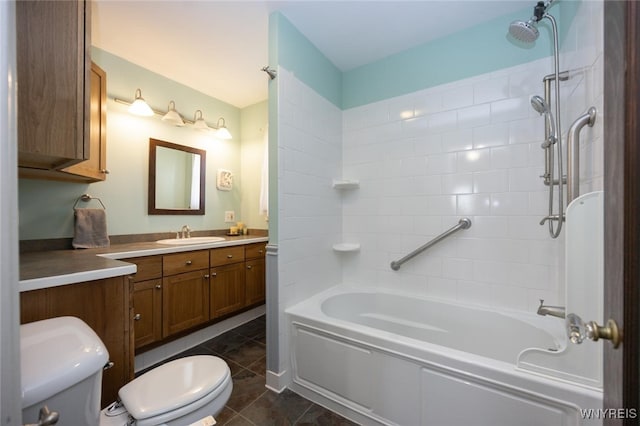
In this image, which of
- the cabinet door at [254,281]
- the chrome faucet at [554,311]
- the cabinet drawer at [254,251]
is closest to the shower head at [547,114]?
the chrome faucet at [554,311]

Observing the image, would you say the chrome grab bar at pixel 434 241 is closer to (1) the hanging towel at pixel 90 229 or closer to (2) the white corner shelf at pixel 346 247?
(2) the white corner shelf at pixel 346 247

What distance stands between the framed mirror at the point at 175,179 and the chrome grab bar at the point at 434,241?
212 centimetres

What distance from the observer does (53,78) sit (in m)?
0.90

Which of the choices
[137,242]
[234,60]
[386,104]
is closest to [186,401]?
[137,242]

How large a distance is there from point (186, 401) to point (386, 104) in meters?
2.30

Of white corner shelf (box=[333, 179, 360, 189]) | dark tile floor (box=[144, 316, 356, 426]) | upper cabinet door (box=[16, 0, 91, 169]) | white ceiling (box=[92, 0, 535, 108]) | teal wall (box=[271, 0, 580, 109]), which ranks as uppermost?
white ceiling (box=[92, 0, 535, 108])

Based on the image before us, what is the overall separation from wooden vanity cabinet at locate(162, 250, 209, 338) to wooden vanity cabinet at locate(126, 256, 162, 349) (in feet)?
0.11

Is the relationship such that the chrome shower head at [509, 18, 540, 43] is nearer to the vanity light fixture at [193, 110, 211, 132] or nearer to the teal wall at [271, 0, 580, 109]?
→ the teal wall at [271, 0, 580, 109]

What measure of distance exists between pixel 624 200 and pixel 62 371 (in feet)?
4.10

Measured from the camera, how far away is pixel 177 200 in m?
2.46

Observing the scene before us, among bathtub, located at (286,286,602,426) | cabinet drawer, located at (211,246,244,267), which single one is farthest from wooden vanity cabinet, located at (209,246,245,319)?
bathtub, located at (286,286,602,426)

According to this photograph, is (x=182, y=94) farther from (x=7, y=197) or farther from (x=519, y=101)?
(x=519, y=101)

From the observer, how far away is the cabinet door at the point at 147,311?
5.50ft

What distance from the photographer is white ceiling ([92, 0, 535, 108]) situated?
157 cm
